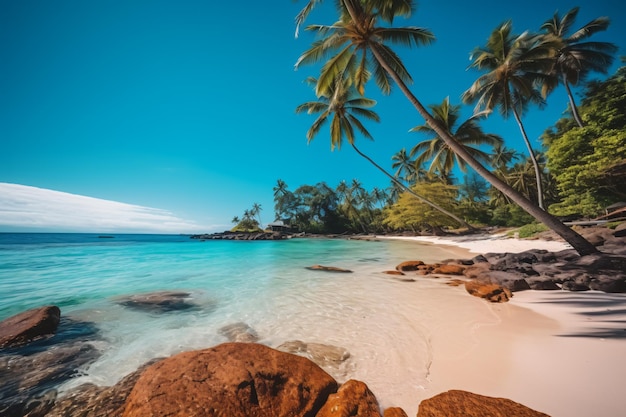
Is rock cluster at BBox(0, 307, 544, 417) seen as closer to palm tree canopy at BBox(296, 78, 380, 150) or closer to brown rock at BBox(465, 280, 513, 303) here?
brown rock at BBox(465, 280, 513, 303)

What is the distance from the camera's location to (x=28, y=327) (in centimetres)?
376

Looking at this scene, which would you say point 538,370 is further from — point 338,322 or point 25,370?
point 25,370

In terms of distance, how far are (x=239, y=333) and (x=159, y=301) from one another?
11.2 feet

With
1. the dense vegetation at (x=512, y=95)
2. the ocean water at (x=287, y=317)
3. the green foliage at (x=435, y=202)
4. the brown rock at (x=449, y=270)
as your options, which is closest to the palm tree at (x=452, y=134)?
the dense vegetation at (x=512, y=95)

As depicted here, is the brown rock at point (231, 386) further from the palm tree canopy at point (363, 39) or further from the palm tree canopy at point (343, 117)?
the palm tree canopy at point (343, 117)

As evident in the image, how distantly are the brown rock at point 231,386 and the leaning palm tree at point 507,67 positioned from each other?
1592 centimetres

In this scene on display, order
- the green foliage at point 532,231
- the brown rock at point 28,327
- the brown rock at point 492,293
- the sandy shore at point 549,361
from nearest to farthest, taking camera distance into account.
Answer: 1. the sandy shore at point 549,361
2. the brown rock at point 28,327
3. the brown rock at point 492,293
4. the green foliage at point 532,231

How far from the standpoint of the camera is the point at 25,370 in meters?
2.93

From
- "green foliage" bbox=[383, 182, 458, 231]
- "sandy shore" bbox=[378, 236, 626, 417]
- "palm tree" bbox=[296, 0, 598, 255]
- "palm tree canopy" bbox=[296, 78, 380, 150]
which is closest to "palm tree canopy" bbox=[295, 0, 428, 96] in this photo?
"palm tree" bbox=[296, 0, 598, 255]

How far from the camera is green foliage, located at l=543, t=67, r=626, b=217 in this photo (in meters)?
12.5

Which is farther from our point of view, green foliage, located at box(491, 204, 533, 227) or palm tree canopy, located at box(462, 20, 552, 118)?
green foliage, located at box(491, 204, 533, 227)

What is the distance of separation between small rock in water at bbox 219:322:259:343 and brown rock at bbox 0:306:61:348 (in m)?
2.98

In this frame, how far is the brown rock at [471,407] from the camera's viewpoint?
5.59ft

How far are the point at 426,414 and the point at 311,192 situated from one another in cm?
5290
